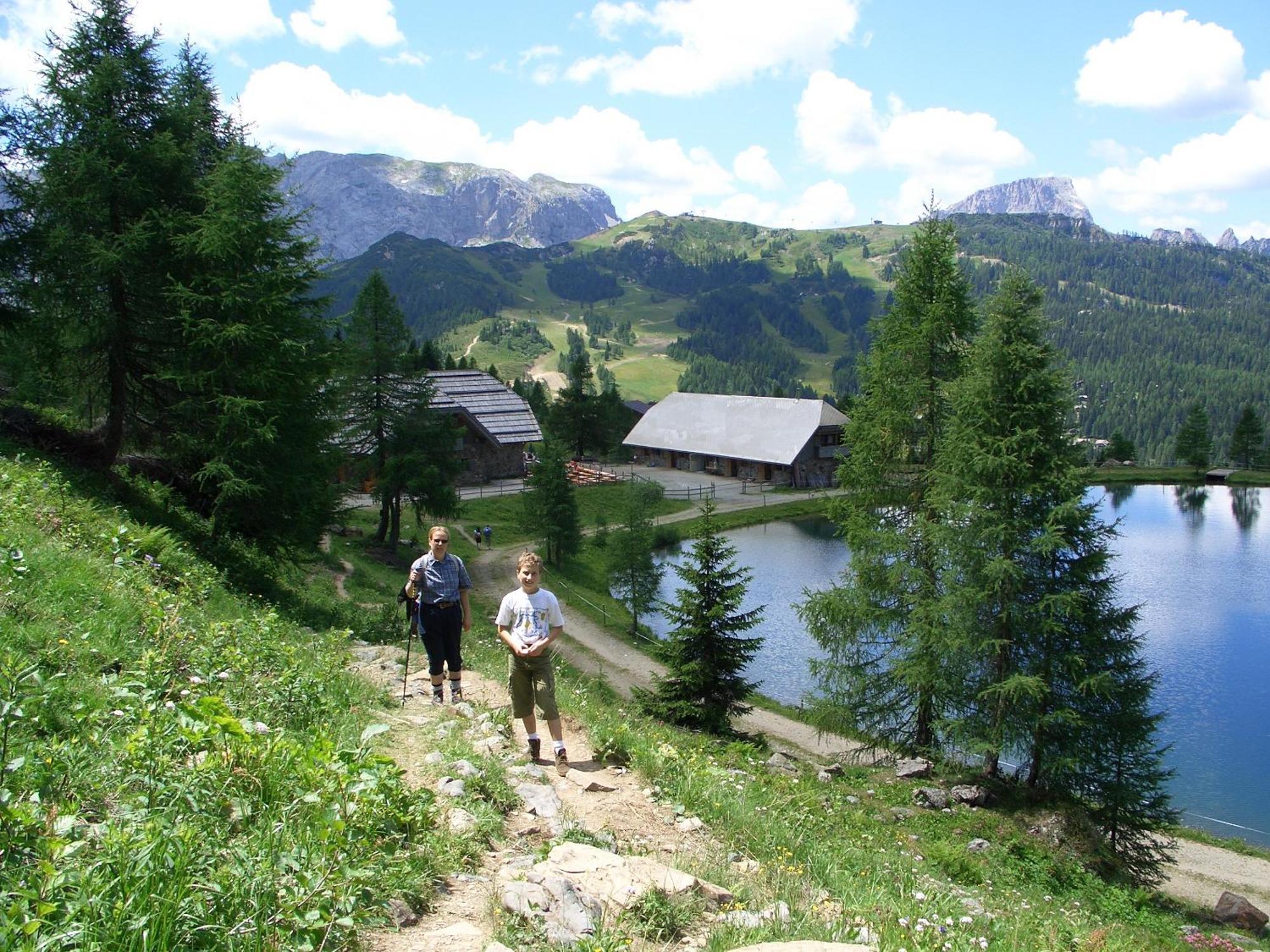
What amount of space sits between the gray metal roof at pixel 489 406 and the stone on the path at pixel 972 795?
49.3 meters

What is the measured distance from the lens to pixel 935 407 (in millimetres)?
19141

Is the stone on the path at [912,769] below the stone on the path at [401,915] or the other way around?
below

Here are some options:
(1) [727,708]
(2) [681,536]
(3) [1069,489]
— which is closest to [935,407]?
(3) [1069,489]

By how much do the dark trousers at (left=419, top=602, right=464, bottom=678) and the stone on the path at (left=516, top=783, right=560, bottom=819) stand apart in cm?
301

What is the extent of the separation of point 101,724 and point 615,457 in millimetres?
81157

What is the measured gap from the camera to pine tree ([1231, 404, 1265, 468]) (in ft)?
321

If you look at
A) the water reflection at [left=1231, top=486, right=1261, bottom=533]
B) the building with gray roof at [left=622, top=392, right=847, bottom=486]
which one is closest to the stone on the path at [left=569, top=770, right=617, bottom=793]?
the building with gray roof at [left=622, top=392, right=847, bottom=486]

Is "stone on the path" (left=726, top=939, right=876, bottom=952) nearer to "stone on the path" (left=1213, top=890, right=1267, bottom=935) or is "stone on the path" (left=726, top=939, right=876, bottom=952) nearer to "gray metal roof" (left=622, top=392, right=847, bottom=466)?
"stone on the path" (left=1213, top=890, right=1267, bottom=935)

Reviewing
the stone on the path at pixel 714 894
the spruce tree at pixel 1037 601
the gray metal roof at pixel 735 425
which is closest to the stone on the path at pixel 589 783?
the stone on the path at pixel 714 894

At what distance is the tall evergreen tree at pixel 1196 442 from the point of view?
96625mm

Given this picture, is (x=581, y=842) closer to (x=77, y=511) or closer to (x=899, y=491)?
(x=77, y=511)

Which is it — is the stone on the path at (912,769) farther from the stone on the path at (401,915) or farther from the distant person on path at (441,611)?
the stone on the path at (401,915)

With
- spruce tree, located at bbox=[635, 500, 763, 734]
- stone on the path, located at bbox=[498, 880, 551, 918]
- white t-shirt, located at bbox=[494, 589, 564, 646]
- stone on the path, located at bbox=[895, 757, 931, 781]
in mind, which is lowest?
stone on the path, located at bbox=[895, 757, 931, 781]

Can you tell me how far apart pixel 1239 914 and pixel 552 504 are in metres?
31.6
